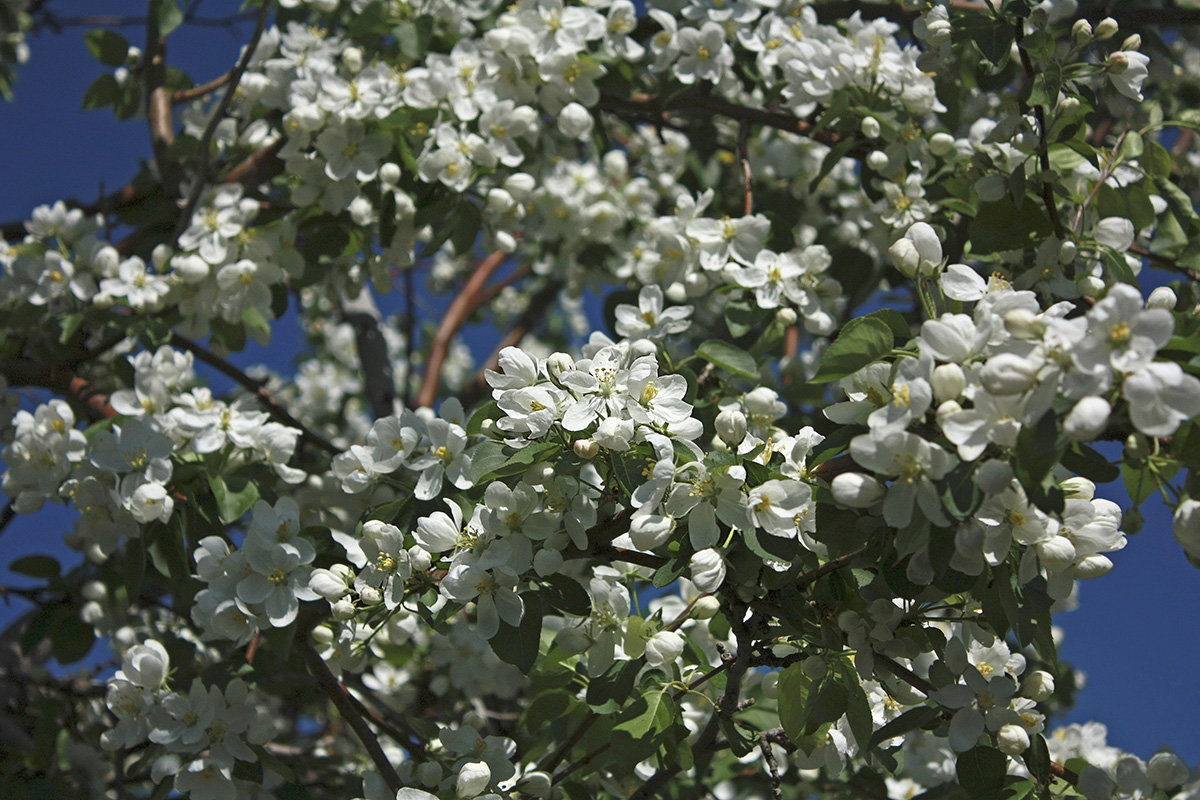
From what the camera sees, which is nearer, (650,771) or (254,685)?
(650,771)

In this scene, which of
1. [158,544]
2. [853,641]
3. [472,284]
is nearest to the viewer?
[853,641]

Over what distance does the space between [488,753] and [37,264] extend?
1.85m

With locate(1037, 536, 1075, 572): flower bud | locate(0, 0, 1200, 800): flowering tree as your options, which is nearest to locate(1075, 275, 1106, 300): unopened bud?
locate(0, 0, 1200, 800): flowering tree

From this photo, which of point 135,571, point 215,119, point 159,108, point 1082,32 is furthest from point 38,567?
point 1082,32

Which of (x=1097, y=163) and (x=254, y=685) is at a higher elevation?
(x=254, y=685)

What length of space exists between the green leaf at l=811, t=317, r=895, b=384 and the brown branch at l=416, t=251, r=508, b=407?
118 inches

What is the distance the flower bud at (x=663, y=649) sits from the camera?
1.66 m

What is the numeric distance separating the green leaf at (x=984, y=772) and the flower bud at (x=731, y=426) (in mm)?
→ 662

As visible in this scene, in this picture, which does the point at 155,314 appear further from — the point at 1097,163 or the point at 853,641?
the point at 1097,163

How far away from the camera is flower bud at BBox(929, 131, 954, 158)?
2328mm

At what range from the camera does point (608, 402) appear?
59.3 inches

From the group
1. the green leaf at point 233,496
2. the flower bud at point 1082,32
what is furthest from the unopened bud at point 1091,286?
the green leaf at point 233,496

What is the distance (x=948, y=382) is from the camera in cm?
121

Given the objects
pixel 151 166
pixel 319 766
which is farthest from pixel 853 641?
pixel 151 166
